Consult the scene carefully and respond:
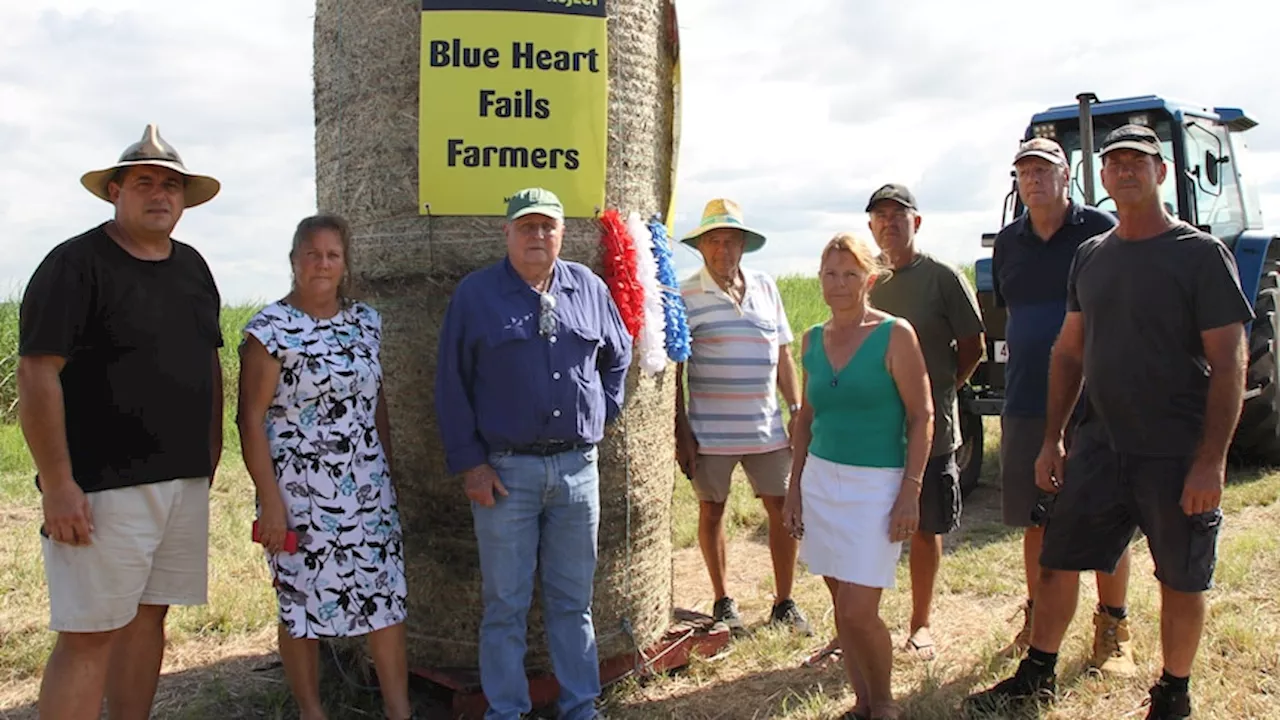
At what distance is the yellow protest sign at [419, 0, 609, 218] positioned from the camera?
3.74 m

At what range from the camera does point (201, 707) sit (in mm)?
3936

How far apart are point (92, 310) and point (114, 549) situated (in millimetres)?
707

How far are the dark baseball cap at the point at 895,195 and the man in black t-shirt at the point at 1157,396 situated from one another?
0.81 m

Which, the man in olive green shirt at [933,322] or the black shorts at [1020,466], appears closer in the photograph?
the black shorts at [1020,466]

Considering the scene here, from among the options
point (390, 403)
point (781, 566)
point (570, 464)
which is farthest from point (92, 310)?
point (781, 566)

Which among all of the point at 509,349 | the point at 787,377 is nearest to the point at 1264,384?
the point at 787,377

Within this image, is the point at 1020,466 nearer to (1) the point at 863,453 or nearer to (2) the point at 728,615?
(1) the point at 863,453

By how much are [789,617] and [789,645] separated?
9.4 inches

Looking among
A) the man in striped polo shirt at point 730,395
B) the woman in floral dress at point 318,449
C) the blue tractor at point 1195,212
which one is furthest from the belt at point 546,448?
the blue tractor at point 1195,212

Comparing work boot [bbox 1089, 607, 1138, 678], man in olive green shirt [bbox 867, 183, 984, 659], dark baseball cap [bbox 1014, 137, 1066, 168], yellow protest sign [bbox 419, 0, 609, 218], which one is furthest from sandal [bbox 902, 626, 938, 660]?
yellow protest sign [bbox 419, 0, 609, 218]

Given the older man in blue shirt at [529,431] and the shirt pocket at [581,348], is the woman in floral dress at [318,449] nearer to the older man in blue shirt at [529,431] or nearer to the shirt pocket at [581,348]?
the older man in blue shirt at [529,431]

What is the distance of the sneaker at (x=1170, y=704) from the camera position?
3.42 metres

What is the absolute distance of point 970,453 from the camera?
7.46m

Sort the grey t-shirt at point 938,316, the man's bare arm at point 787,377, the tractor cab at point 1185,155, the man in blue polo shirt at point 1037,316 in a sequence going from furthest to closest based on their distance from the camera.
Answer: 1. the tractor cab at point 1185,155
2. the man's bare arm at point 787,377
3. the grey t-shirt at point 938,316
4. the man in blue polo shirt at point 1037,316
